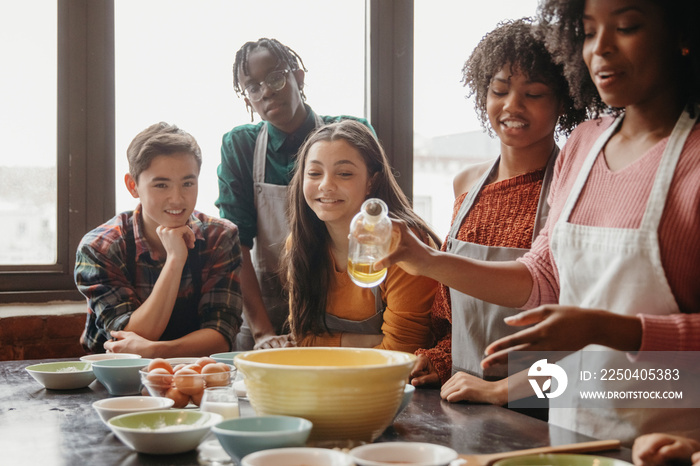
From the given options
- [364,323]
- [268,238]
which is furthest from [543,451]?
[268,238]

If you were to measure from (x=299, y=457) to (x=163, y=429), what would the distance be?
10.8 inches

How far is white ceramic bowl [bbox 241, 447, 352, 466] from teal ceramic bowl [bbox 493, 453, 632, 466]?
0.66ft

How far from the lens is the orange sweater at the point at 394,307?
1.98m

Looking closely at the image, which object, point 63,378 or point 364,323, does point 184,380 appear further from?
point 364,323

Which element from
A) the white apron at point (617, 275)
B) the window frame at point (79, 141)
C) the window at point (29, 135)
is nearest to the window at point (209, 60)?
the window frame at point (79, 141)

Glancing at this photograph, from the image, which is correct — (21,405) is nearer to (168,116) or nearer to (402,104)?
(168,116)

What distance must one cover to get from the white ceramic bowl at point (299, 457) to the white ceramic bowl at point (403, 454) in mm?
20

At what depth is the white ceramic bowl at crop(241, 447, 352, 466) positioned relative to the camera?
0.83 m

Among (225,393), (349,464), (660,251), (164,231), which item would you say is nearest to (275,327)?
(164,231)

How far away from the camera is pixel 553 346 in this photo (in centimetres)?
109

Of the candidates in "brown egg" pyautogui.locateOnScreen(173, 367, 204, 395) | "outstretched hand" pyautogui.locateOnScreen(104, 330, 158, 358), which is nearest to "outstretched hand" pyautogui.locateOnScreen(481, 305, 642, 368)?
"brown egg" pyautogui.locateOnScreen(173, 367, 204, 395)

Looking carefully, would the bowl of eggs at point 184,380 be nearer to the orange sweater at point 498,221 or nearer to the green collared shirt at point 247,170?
the orange sweater at point 498,221

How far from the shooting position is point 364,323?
2.07m

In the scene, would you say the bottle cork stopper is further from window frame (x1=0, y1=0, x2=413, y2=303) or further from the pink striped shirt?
window frame (x1=0, y1=0, x2=413, y2=303)
